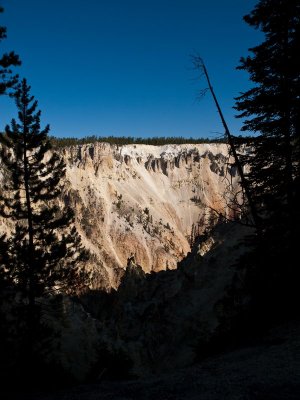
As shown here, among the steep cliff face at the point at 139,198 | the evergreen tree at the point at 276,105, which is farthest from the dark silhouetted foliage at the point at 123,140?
the evergreen tree at the point at 276,105

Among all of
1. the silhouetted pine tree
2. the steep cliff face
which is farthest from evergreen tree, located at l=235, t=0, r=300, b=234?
the steep cliff face

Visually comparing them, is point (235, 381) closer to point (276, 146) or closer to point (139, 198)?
point (276, 146)

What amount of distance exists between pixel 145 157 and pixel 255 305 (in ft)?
346

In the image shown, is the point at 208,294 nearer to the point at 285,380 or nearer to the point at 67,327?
the point at 67,327

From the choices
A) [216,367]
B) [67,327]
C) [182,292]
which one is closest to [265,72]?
[216,367]

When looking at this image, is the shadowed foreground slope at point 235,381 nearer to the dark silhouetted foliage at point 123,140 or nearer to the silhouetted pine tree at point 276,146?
the silhouetted pine tree at point 276,146

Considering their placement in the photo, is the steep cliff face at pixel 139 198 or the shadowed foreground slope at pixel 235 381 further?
the steep cliff face at pixel 139 198

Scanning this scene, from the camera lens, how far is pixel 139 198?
101812 millimetres

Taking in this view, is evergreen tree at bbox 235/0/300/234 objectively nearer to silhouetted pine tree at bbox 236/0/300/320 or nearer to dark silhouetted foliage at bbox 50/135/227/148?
silhouetted pine tree at bbox 236/0/300/320

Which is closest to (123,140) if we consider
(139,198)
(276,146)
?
(139,198)

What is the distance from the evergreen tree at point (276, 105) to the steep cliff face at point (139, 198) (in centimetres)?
5820

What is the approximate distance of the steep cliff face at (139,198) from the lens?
275 feet

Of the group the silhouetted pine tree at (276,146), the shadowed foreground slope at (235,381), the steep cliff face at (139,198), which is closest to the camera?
the shadowed foreground slope at (235,381)

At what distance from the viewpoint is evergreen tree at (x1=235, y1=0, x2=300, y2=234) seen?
39.1 feet
